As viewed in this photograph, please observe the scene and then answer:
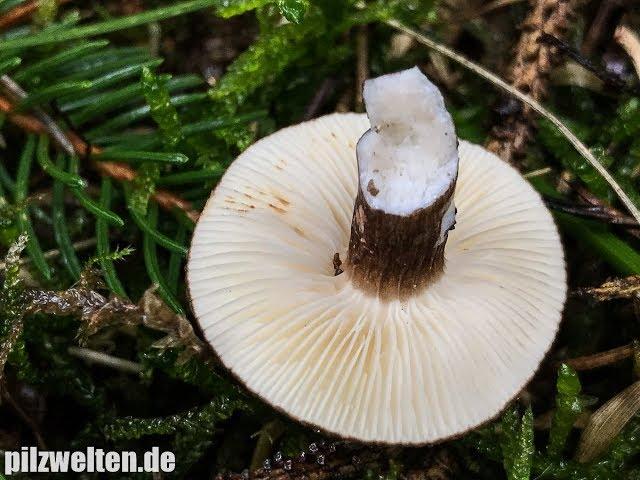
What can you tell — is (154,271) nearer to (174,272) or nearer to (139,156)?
(174,272)

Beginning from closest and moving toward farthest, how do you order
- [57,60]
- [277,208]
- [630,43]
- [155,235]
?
[277,208] → [155,235] → [57,60] → [630,43]

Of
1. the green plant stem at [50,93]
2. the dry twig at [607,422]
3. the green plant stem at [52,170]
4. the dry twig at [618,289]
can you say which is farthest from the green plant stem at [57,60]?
the dry twig at [607,422]

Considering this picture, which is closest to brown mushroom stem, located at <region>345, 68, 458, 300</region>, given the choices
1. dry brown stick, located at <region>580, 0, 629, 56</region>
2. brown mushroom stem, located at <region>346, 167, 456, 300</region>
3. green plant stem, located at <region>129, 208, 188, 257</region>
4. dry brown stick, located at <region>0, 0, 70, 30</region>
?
brown mushroom stem, located at <region>346, 167, 456, 300</region>

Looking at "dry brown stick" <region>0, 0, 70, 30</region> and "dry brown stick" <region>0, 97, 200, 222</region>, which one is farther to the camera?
"dry brown stick" <region>0, 0, 70, 30</region>

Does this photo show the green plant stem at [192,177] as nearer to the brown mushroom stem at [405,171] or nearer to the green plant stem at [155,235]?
the green plant stem at [155,235]

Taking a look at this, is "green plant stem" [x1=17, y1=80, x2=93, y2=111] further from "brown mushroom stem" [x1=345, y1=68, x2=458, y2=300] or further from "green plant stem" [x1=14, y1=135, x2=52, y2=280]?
"brown mushroom stem" [x1=345, y1=68, x2=458, y2=300]

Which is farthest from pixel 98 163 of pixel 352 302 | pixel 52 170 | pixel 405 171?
pixel 405 171
